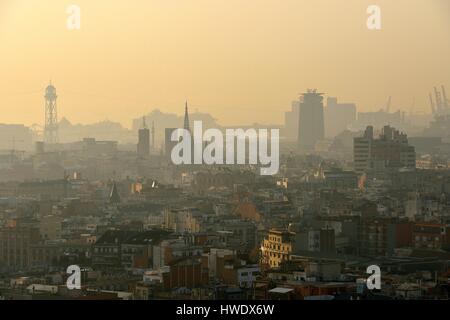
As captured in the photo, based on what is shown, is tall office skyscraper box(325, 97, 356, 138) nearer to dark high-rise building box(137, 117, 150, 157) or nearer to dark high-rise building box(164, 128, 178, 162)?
dark high-rise building box(164, 128, 178, 162)

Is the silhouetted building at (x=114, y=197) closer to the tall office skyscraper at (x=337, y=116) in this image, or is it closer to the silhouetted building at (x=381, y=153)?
the tall office skyscraper at (x=337, y=116)

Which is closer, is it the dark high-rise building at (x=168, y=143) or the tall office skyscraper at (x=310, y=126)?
the tall office skyscraper at (x=310, y=126)

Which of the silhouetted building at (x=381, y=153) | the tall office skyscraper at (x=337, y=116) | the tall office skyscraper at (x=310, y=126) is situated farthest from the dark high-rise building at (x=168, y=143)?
the silhouetted building at (x=381, y=153)

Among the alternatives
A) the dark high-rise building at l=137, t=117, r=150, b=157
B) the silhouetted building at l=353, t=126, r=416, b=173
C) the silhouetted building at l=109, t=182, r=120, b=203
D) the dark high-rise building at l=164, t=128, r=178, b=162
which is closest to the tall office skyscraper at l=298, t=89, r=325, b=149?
the silhouetted building at l=353, t=126, r=416, b=173

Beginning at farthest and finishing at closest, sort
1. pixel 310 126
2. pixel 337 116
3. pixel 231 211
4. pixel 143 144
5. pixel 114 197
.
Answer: pixel 143 144
pixel 310 126
pixel 337 116
pixel 114 197
pixel 231 211

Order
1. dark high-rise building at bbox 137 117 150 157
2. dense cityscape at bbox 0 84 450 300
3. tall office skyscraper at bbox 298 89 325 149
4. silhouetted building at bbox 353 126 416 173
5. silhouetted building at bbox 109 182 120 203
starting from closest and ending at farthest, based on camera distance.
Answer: dense cityscape at bbox 0 84 450 300 → silhouetted building at bbox 109 182 120 203 → tall office skyscraper at bbox 298 89 325 149 → silhouetted building at bbox 353 126 416 173 → dark high-rise building at bbox 137 117 150 157

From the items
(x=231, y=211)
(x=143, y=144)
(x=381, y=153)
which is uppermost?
(x=143, y=144)

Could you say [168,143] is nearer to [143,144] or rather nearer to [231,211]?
[143,144]

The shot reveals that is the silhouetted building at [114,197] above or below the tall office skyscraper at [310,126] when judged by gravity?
below

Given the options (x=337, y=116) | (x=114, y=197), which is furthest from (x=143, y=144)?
(x=114, y=197)
